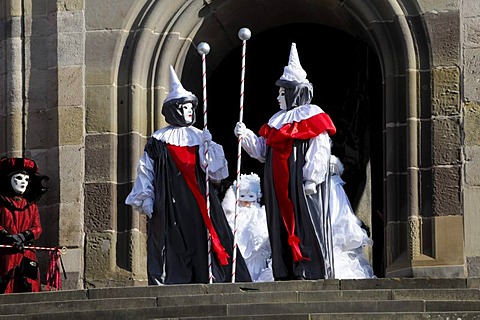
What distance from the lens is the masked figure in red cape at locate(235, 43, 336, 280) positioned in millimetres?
19859

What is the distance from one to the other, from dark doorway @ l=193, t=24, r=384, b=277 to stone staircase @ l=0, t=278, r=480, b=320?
14.6 feet

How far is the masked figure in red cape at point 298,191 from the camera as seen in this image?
19.9 metres

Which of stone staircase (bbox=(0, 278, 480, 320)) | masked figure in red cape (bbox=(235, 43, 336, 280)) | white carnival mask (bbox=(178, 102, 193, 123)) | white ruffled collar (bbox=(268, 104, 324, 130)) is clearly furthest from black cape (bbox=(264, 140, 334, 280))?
stone staircase (bbox=(0, 278, 480, 320))

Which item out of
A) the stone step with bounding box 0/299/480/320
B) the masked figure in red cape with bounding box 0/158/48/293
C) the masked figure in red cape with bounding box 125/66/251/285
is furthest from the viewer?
the masked figure in red cape with bounding box 0/158/48/293

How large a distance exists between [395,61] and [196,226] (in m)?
2.62

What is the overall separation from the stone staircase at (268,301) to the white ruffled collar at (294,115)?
2.02m

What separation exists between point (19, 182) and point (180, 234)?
1799 mm

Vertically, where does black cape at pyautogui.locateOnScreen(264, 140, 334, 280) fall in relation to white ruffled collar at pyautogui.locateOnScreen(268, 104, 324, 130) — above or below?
below

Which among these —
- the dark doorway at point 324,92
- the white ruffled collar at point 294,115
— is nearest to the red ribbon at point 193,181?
the white ruffled collar at point 294,115

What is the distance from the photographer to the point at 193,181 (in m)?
20.3

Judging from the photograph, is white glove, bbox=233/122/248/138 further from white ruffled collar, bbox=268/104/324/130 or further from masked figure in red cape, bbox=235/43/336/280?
white ruffled collar, bbox=268/104/324/130

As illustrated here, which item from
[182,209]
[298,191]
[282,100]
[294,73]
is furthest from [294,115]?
[182,209]

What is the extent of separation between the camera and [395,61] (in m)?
21.6

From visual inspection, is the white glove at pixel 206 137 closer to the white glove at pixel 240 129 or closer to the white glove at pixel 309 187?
the white glove at pixel 240 129
